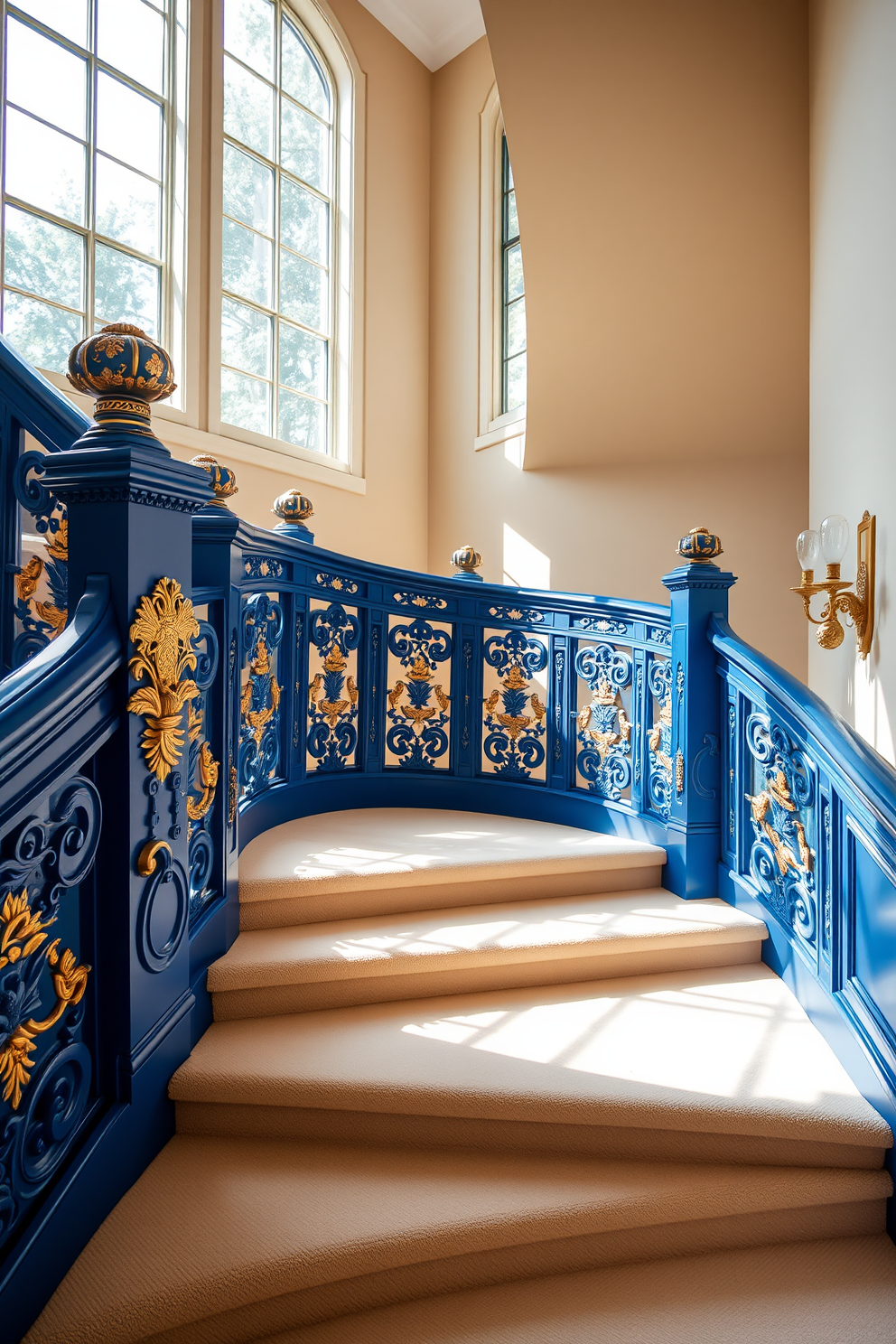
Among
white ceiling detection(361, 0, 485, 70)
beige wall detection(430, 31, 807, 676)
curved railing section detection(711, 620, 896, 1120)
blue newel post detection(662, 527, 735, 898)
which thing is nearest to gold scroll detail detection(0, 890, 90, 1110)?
curved railing section detection(711, 620, 896, 1120)

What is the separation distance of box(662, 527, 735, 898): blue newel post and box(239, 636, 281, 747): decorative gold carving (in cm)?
138

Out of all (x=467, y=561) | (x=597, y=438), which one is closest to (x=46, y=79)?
(x=467, y=561)

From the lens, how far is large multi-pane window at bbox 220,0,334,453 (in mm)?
5305

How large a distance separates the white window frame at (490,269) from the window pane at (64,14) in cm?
288

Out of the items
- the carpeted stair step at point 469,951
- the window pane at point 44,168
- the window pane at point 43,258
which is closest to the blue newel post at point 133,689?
the carpeted stair step at point 469,951

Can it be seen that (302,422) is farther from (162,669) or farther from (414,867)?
(162,669)

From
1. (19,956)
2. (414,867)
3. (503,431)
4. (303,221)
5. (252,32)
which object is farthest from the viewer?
(503,431)

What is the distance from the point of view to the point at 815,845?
2.07 metres

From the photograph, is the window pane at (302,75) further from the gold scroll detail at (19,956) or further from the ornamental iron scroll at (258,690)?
the gold scroll detail at (19,956)

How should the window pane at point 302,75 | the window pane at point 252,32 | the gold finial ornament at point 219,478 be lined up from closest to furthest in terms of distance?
the gold finial ornament at point 219,478
the window pane at point 252,32
the window pane at point 302,75

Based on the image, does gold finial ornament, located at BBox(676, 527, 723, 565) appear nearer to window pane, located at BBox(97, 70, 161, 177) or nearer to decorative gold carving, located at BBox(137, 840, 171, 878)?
decorative gold carving, located at BBox(137, 840, 171, 878)

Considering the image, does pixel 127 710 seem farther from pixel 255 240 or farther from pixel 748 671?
pixel 255 240

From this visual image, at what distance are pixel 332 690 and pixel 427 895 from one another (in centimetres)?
97

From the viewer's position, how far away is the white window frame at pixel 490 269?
20.2ft
